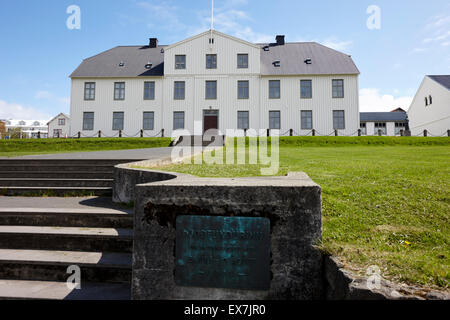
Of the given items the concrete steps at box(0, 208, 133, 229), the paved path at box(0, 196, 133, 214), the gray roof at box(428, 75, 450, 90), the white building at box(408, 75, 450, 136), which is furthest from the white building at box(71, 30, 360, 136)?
the concrete steps at box(0, 208, 133, 229)

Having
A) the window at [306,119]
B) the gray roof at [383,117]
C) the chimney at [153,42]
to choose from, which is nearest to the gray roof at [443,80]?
the gray roof at [383,117]

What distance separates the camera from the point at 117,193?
5781 millimetres

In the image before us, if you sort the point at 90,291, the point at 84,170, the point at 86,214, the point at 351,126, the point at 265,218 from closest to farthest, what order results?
the point at 265,218 < the point at 90,291 < the point at 86,214 < the point at 84,170 < the point at 351,126

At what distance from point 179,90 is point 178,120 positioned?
344 centimetres

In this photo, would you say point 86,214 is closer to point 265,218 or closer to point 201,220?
point 201,220

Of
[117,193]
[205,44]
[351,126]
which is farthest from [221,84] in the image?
[117,193]

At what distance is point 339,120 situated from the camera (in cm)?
3141

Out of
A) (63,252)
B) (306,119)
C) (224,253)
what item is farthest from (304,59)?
(224,253)

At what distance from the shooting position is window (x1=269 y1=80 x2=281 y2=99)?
31.8 m

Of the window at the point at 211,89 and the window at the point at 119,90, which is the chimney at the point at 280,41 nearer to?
the window at the point at 211,89

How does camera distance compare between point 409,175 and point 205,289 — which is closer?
point 205,289

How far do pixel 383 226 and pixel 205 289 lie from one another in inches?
84.7

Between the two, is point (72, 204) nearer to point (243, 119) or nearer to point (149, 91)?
point (243, 119)

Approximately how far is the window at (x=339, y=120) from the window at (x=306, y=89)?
11.6 ft
